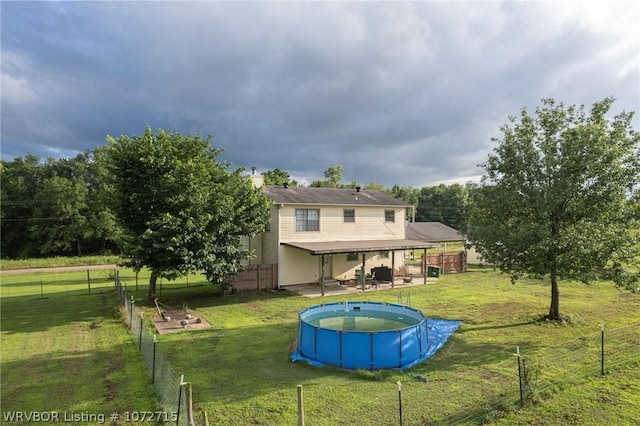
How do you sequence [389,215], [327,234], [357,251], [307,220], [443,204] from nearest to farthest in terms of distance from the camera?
[357,251], [307,220], [327,234], [389,215], [443,204]

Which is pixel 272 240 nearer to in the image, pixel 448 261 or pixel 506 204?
pixel 506 204

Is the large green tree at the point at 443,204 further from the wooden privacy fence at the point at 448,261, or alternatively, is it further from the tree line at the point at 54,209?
the wooden privacy fence at the point at 448,261

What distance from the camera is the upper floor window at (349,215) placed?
25.6 metres

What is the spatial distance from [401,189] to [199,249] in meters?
76.3

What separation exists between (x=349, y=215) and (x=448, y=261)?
10.5m

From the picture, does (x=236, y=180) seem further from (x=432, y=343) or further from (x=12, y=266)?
(x=12, y=266)

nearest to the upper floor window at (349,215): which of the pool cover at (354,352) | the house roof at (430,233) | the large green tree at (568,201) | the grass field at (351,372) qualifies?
the grass field at (351,372)

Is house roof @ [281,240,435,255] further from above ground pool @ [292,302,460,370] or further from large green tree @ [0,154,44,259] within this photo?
large green tree @ [0,154,44,259]

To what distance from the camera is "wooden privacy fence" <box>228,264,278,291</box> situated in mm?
21344

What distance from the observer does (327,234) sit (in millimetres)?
24766

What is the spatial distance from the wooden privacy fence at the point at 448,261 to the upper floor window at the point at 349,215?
771 centimetres

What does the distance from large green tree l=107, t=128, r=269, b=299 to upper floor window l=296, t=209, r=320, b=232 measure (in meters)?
5.56

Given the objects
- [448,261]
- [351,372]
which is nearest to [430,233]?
[448,261]

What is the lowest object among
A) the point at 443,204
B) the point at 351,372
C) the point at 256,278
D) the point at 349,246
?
the point at 351,372
